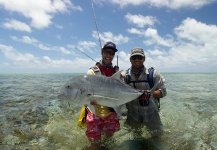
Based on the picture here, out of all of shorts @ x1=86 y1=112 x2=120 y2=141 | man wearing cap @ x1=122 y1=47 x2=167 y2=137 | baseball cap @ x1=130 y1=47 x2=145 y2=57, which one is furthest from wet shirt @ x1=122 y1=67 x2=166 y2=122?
A: shorts @ x1=86 y1=112 x2=120 y2=141

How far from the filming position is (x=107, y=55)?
5.74m

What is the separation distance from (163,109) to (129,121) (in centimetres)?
682

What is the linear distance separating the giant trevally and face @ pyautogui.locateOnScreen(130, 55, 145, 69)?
93 cm

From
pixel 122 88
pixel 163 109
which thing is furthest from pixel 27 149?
pixel 163 109

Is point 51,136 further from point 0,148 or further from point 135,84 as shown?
point 135,84

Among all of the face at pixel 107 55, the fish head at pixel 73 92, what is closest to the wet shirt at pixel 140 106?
the face at pixel 107 55

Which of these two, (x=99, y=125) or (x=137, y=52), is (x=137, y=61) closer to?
(x=137, y=52)

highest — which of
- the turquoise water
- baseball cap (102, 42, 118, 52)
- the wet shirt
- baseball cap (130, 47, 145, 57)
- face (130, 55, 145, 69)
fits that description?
baseball cap (102, 42, 118, 52)

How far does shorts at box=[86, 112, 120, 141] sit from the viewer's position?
5734mm

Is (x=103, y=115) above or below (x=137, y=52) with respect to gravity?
below

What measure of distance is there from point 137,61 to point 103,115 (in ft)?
5.47

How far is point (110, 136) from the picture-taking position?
242 inches

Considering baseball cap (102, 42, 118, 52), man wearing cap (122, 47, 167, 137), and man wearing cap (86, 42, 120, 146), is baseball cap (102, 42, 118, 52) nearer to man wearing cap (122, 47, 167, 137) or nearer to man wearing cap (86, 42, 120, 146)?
man wearing cap (86, 42, 120, 146)

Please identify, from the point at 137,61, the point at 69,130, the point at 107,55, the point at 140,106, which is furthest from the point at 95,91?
the point at 69,130
